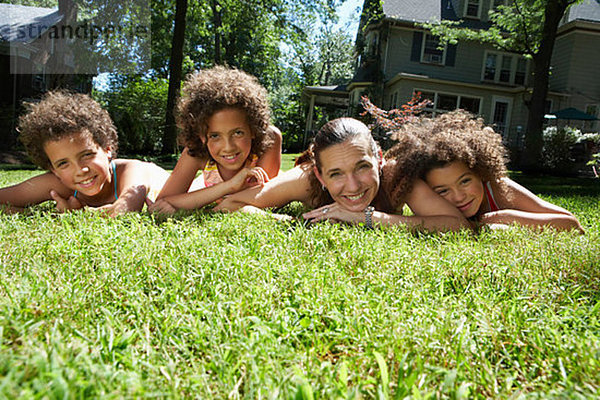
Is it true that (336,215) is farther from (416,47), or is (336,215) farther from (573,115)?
(416,47)

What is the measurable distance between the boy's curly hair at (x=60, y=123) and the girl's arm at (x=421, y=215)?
2224mm

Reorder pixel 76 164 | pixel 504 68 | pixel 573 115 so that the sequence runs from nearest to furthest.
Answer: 1. pixel 76 164
2. pixel 573 115
3. pixel 504 68

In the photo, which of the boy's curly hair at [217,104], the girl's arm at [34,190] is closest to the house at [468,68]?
the boy's curly hair at [217,104]

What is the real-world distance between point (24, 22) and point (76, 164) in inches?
1172

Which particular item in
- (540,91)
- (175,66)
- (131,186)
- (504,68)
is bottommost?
(131,186)

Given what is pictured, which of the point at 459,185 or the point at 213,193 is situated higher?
the point at 459,185

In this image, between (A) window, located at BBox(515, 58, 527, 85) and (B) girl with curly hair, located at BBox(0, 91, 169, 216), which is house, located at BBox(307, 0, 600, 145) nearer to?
(A) window, located at BBox(515, 58, 527, 85)

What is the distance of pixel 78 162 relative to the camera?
377 centimetres

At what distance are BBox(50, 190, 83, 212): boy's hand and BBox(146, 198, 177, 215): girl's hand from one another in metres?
0.71

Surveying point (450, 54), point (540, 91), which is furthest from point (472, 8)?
point (540, 91)

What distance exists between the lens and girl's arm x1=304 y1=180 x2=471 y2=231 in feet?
10.9

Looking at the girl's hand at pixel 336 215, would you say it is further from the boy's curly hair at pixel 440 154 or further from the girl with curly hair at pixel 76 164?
the girl with curly hair at pixel 76 164

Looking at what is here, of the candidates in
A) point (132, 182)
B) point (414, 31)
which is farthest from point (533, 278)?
point (414, 31)

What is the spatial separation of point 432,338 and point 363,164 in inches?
83.5
